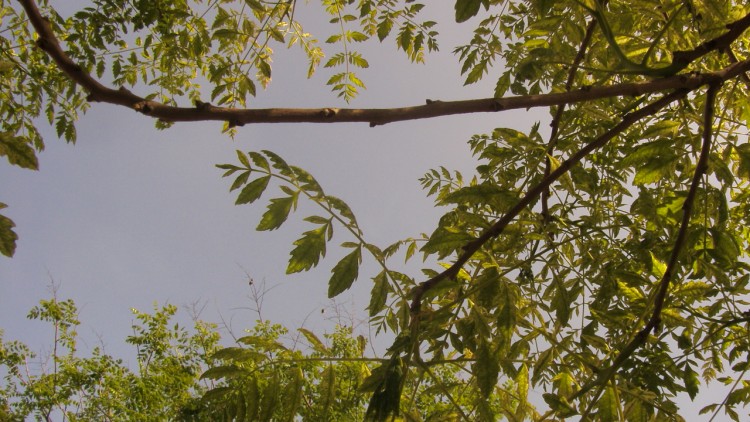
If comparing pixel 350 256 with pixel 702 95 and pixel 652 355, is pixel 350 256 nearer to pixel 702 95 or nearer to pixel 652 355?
pixel 652 355

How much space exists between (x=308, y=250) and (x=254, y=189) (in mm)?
198

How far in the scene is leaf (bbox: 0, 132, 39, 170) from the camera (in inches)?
43.7

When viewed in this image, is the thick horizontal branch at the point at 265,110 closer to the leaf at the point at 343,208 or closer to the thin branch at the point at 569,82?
the leaf at the point at 343,208

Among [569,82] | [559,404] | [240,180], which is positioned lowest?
[559,404]

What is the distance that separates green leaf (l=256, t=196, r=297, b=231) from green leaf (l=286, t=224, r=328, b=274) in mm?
62

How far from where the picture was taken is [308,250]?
117cm

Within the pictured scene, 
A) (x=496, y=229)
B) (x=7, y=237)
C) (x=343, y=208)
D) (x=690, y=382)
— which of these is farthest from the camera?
(x=690, y=382)

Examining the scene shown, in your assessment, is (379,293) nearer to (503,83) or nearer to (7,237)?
(7,237)

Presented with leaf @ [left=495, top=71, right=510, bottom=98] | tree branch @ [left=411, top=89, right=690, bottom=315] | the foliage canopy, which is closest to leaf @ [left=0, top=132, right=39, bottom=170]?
the foliage canopy

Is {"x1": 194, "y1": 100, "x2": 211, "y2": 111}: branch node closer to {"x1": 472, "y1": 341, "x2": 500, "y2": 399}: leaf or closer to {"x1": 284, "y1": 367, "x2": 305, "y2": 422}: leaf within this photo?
{"x1": 284, "y1": 367, "x2": 305, "y2": 422}: leaf

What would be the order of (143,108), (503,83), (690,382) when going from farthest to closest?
(503,83) → (690,382) → (143,108)

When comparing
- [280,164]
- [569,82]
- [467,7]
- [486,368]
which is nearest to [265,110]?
[280,164]

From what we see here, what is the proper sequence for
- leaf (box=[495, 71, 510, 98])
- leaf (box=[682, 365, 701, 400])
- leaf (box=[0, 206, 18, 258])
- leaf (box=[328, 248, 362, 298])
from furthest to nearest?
leaf (box=[495, 71, 510, 98])
leaf (box=[682, 365, 701, 400])
leaf (box=[328, 248, 362, 298])
leaf (box=[0, 206, 18, 258])

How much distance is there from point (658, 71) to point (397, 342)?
0.74m
